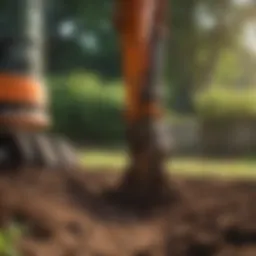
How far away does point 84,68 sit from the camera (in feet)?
4.49

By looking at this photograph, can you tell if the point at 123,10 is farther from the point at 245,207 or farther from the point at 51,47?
the point at 245,207

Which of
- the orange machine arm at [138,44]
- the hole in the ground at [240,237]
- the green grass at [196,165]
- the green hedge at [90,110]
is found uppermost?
the orange machine arm at [138,44]

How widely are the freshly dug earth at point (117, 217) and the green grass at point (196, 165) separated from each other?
0.05 feet

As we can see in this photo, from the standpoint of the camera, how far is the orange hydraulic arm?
4.42 feet

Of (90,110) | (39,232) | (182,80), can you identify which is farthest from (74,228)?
(182,80)

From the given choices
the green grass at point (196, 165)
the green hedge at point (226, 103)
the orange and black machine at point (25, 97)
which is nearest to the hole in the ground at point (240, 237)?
the green grass at point (196, 165)

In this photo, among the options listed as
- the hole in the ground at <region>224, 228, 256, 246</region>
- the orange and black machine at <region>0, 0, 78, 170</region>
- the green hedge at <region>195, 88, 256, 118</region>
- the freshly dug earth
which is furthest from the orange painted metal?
the hole in the ground at <region>224, 228, 256, 246</region>

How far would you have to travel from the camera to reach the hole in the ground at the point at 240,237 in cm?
133

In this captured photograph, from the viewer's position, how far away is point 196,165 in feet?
4.41

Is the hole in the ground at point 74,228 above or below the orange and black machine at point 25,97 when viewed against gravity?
below

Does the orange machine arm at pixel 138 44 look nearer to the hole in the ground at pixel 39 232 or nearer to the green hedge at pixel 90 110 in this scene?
the green hedge at pixel 90 110

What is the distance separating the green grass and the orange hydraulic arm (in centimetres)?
3

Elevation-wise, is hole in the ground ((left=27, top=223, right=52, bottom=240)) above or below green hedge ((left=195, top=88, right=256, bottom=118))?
below

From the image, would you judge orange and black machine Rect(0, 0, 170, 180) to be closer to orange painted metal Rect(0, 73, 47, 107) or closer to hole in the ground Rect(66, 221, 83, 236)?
orange painted metal Rect(0, 73, 47, 107)
